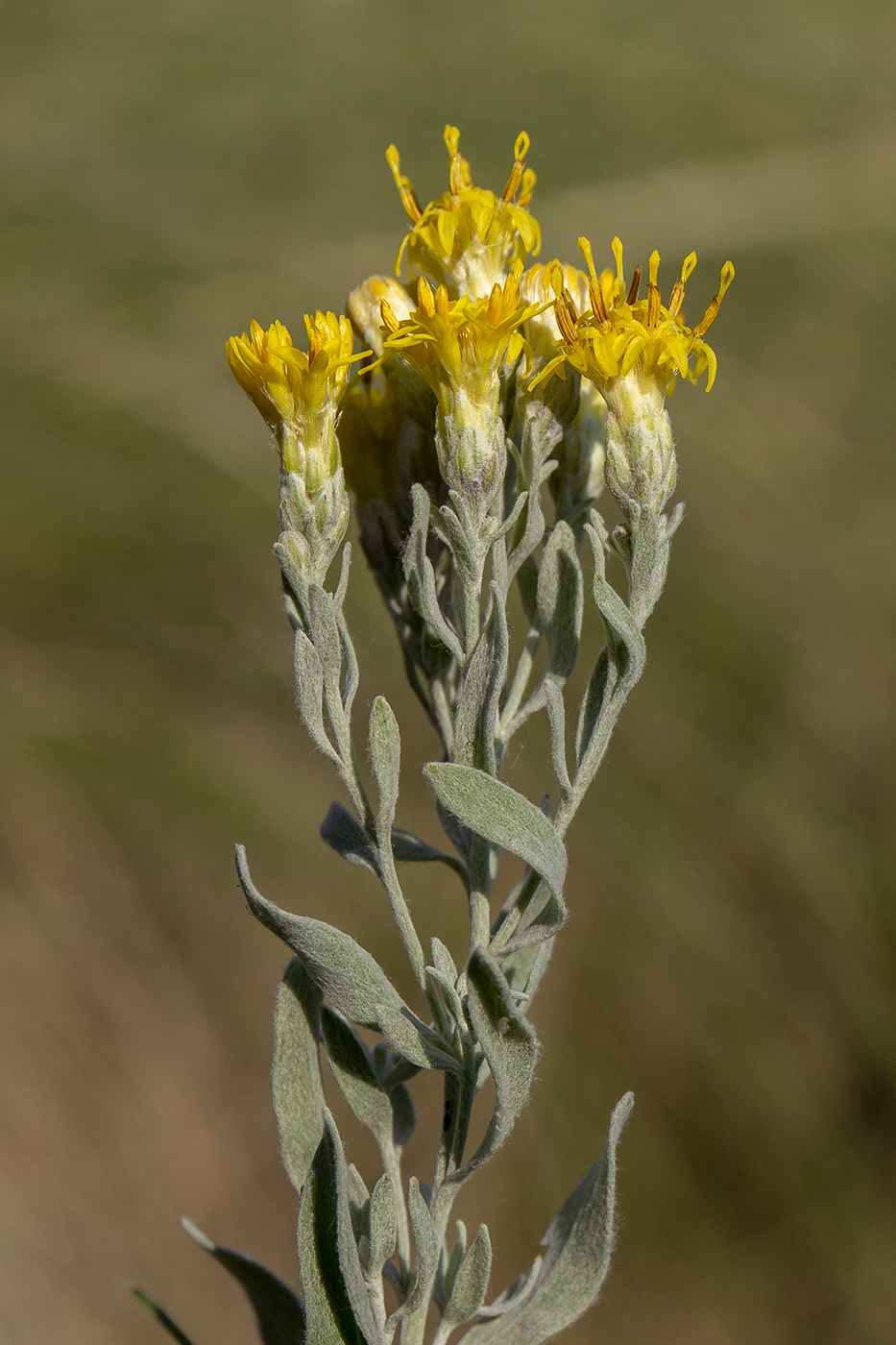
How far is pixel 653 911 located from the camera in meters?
2.64

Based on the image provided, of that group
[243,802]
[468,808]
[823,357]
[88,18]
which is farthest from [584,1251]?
[88,18]

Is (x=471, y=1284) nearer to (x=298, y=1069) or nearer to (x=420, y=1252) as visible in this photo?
(x=420, y=1252)

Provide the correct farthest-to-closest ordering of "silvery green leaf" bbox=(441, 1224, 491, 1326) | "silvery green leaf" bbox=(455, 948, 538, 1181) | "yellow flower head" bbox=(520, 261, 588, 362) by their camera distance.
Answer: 1. "yellow flower head" bbox=(520, 261, 588, 362)
2. "silvery green leaf" bbox=(441, 1224, 491, 1326)
3. "silvery green leaf" bbox=(455, 948, 538, 1181)

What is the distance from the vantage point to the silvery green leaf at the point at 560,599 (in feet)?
2.43

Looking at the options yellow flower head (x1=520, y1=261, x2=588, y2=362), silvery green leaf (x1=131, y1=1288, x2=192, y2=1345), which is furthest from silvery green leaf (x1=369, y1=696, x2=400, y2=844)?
silvery green leaf (x1=131, y1=1288, x2=192, y2=1345)

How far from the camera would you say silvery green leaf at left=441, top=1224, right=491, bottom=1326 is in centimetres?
67

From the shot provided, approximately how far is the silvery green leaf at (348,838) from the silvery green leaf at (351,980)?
0.11m

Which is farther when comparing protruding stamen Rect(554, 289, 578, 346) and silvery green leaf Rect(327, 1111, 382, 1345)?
protruding stamen Rect(554, 289, 578, 346)

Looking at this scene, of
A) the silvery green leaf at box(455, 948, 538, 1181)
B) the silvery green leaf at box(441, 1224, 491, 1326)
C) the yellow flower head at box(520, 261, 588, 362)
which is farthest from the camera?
the yellow flower head at box(520, 261, 588, 362)

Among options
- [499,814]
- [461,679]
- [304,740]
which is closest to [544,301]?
[461,679]

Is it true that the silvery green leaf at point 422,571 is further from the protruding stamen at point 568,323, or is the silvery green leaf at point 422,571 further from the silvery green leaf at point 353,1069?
the silvery green leaf at point 353,1069

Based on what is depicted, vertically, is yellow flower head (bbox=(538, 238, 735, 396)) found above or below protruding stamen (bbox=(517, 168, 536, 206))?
below

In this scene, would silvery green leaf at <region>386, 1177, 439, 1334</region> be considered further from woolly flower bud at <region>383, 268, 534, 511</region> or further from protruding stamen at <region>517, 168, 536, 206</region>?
protruding stamen at <region>517, 168, 536, 206</region>

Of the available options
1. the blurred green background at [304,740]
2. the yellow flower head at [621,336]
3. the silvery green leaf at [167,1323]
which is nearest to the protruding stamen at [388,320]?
the yellow flower head at [621,336]
